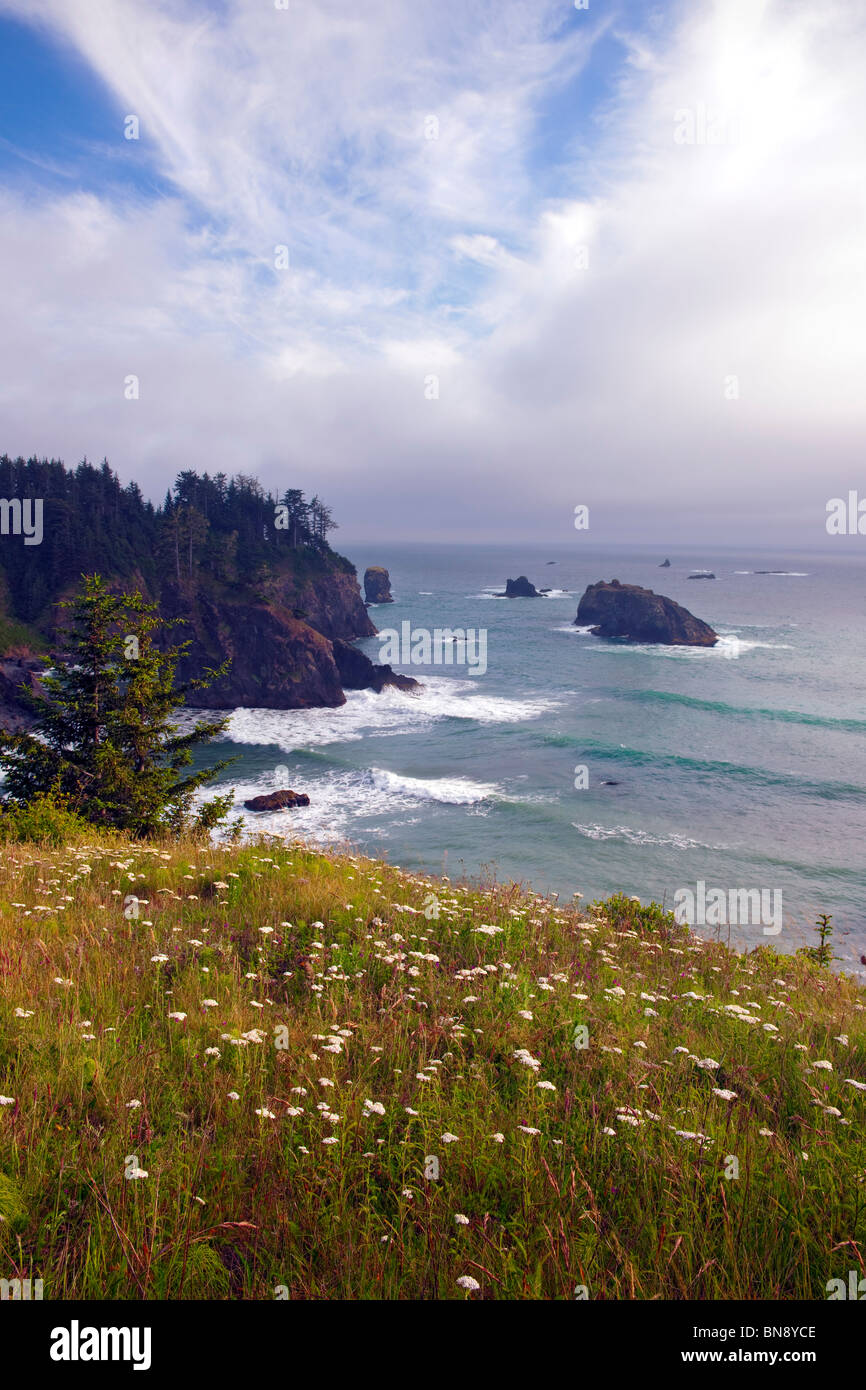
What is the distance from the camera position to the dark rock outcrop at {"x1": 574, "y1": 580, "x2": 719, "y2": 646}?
10144cm

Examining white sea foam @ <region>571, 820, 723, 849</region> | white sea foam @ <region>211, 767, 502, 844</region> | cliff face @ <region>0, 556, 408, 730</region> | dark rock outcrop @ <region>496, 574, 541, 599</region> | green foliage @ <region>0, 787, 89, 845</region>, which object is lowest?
white sea foam @ <region>571, 820, 723, 849</region>

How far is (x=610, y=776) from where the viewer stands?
4325 centimetres

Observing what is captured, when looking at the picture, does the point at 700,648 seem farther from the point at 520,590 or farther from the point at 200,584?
the point at 520,590

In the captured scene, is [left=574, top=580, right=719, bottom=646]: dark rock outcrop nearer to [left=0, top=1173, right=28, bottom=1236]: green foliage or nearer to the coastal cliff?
the coastal cliff

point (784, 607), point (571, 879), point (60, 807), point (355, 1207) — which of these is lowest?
point (571, 879)

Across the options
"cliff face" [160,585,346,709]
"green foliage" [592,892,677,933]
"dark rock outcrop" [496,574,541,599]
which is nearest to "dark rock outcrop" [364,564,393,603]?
"dark rock outcrop" [496,574,541,599]

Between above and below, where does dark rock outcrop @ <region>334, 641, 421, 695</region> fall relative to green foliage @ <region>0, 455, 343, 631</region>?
Result: below

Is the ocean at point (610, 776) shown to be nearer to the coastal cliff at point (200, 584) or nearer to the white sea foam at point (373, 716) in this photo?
the white sea foam at point (373, 716)

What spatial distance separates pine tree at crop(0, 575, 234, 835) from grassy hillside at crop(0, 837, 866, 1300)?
12.4m

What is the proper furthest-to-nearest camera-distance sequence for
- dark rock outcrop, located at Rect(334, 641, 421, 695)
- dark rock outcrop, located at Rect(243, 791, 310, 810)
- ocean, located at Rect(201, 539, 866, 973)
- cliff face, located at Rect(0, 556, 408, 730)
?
dark rock outcrop, located at Rect(334, 641, 421, 695) → cliff face, located at Rect(0, 556, 408, 730) → dark rock outcrop, located at Rect(243, 791, 310, 810) → ocean, located at Rect(201, 539, 866, 973)
